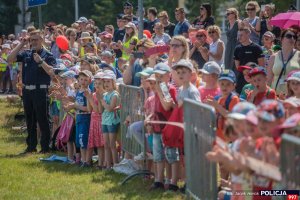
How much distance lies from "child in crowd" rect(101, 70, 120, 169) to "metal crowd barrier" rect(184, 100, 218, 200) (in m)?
3.91

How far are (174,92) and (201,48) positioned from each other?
3731mm

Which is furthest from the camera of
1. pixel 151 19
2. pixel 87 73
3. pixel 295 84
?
pixel 151 19

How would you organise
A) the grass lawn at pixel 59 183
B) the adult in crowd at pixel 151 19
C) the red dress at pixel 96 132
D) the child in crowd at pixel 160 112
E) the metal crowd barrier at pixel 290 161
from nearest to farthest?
the metal crowd barrier at pixel 290 161
the child in crowd at pixel 160 112
the grass lawn at pixel 59 183
the red dress at pixel 96 132
the adult in crowd at pixel 151 19

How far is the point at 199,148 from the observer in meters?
7.46

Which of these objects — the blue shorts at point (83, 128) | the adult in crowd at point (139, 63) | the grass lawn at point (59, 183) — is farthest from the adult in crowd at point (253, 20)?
the grass lawn at point (59, 183)

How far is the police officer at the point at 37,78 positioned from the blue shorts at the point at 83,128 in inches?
76.0

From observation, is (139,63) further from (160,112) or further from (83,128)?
(160,112)

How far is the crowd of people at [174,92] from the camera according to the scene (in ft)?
19.6

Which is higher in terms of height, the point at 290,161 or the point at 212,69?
the point at 212,69

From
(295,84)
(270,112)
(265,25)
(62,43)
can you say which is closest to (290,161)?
(270,112)

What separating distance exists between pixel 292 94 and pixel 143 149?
2769 mm

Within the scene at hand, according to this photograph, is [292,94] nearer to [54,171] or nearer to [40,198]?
[40,198]

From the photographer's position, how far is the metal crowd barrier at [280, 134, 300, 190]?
16.8 feet

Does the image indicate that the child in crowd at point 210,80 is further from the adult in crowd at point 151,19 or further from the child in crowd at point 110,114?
the adult in crowd at point 151,19
